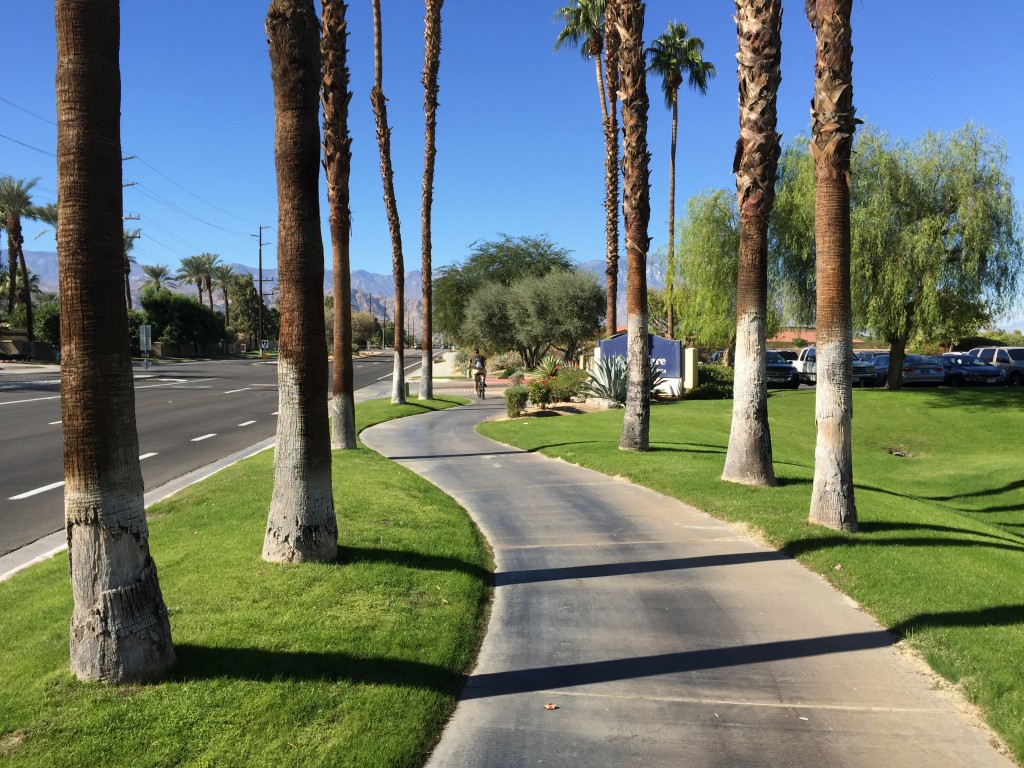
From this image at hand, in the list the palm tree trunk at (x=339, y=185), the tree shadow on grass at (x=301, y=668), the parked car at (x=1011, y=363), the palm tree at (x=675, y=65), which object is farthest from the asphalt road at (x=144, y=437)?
the parked car at (x=1011, y=363)

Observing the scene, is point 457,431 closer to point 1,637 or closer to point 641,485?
point 641,485

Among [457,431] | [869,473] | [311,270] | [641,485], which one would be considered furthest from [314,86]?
[869,473]

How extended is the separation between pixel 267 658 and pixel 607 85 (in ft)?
99.2

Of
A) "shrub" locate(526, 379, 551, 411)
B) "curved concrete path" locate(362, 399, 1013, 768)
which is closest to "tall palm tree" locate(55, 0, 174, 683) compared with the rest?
"curved concrete path" locate(362, 399, 1013, 768)

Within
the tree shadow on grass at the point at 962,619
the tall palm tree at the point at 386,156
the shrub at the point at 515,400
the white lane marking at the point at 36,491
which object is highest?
the tall palm tree at the point at 386,156

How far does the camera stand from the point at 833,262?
8781mm

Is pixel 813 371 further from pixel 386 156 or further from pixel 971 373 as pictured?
pixel 386 156

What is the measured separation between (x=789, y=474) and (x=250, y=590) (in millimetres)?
9171

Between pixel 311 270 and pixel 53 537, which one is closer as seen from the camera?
pixel 311 270

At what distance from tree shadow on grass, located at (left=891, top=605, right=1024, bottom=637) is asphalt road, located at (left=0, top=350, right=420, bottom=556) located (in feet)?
28.9

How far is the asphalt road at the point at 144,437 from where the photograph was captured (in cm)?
1049

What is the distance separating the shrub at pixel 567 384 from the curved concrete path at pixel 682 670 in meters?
16.3

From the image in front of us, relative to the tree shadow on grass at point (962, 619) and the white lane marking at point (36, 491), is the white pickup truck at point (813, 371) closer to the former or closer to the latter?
the white lane marking at point (36, 491)

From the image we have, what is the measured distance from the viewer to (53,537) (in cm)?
907
